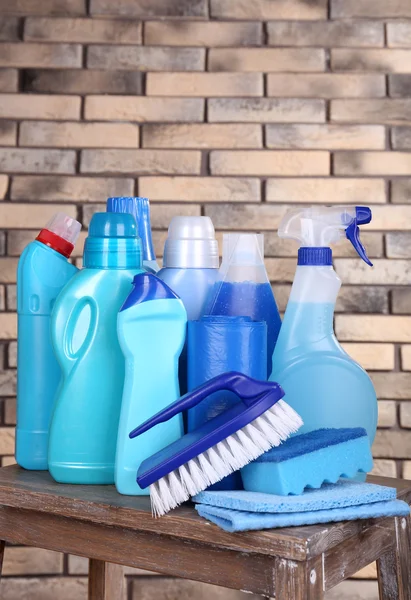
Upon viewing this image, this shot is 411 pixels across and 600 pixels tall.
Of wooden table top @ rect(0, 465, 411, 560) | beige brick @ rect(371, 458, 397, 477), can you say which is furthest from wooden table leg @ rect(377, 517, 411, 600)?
beige brick @ rect(371, 458, 397, 477)

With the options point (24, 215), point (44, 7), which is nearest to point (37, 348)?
point (24, 215)

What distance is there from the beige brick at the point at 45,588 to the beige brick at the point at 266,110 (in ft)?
3.18

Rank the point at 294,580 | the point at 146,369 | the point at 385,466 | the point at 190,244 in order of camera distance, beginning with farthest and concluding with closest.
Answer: the point at 385,466 → the point at 190,244 → the point at 146,369 → the point at 294,580

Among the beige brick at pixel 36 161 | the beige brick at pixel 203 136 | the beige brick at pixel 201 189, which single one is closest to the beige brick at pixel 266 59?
the beige brick at pixel 203 136

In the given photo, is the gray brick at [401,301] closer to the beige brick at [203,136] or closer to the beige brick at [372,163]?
the beige brick at [372,163]

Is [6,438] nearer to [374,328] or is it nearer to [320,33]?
[374,328]

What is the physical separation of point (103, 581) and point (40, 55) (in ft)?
3.31

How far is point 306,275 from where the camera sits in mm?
824

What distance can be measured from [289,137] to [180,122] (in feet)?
0.72

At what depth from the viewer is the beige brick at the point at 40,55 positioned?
1.54 m

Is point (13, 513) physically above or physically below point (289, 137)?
below

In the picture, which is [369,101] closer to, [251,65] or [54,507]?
[251,65]

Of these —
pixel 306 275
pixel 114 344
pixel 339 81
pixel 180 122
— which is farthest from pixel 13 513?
pixel 339 81

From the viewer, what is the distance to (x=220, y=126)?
60.5 inches
